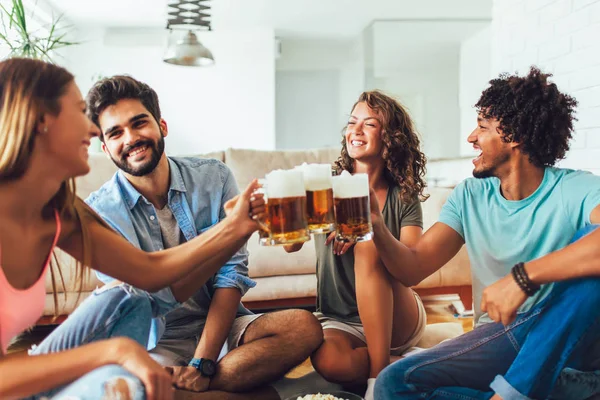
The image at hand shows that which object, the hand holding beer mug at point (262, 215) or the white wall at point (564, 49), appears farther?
the white wall at point (564, 49)

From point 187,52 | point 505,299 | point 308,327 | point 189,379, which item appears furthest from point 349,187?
point 187,52

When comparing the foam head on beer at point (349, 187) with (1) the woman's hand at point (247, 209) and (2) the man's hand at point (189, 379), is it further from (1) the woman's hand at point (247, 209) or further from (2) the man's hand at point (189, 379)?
(2) the man's hand at point (189, 379)

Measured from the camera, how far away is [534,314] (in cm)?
143

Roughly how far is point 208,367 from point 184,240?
1.40 feet

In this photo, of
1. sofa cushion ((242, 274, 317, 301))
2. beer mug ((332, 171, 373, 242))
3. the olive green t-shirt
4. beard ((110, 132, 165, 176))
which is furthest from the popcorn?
sofa cushion ((242, 274, 317, 301))

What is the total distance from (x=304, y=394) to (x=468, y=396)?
0.59m

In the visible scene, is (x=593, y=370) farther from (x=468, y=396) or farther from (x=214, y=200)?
(x=214, y=200)

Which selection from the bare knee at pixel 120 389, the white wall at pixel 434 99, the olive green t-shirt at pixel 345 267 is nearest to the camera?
the bare knee at pixel 120 389

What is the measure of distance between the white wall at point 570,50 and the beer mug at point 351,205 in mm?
1738

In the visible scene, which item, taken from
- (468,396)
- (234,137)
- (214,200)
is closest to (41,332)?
(214,200)

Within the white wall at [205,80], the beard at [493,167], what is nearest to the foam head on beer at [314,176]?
the beard at [493,167]

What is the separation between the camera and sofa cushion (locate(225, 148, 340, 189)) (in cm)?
386

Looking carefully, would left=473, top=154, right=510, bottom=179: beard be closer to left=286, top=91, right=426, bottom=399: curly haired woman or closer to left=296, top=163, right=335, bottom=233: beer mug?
left=286, top=91, right=426, bottom=399: curly haired woman

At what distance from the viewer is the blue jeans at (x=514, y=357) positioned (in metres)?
1.33
